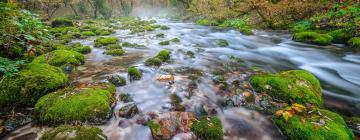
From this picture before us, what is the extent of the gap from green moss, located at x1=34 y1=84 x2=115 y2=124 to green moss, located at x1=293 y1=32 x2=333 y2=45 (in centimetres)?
969

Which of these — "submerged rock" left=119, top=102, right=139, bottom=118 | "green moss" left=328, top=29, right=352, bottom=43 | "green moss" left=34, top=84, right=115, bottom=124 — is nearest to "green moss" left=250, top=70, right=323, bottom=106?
"submerged rock" left=119, top=102, right=139, bottom=118

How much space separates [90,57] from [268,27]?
1202 centimetres

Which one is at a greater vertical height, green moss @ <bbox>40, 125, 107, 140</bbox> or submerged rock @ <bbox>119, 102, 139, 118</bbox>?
green moss @ <bbox>40, 125, 107, 140</bbox>

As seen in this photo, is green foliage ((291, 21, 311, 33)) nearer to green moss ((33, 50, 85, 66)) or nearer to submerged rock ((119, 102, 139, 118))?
green moss ((33, 50, 85, 66))

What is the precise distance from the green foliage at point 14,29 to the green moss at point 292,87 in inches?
211

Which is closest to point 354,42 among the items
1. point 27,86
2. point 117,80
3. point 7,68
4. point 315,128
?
point 315,128

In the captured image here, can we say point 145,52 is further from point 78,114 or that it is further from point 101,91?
point 78,114

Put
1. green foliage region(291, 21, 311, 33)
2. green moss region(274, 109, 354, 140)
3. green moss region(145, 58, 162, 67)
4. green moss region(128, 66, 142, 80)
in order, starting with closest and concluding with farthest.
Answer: green moss region(274, 109, 354, 140), green moss region(128, 66, 142, 80), green moss region(145, 58, 162, 67), green foliage region(291, 21, 311, 33)

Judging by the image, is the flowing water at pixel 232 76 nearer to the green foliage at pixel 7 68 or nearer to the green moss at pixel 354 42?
the green moss at pixel 354 42

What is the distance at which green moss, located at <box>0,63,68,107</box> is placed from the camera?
429 cm

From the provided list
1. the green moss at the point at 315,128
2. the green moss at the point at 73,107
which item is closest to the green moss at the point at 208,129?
the green moss at the point at 315,128

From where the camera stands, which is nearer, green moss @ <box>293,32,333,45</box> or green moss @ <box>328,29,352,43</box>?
green moss @ <box>328,29,352,43</box>

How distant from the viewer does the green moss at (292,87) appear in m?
4.60

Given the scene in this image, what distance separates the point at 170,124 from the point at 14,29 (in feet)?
15.0
